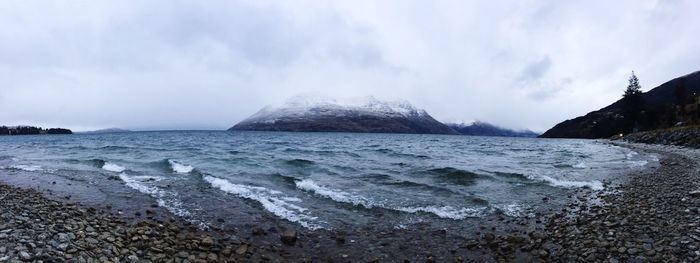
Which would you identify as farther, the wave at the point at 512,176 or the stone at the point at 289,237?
the wave at the point at 512,176

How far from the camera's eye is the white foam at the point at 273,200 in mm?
15586

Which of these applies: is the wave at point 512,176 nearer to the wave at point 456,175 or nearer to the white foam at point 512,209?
the wave at point 456,175

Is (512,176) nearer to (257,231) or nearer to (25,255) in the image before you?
(257,231)

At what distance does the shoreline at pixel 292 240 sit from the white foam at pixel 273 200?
0.89 m

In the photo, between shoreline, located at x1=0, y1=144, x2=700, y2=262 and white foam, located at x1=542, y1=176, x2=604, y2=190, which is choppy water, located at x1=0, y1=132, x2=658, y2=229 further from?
shoreline, located at x1=0, y1=144, x2=700, y2=262

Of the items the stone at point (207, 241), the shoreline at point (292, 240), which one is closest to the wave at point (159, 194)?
the shoreline at point (292, 240)

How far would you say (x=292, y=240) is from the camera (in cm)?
1276

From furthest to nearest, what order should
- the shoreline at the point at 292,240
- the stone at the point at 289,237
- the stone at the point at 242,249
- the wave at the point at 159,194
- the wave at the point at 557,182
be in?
1. the wave at the point at 557,182
2. the wave at the point at 159,194
3. the stone at the point at 289,237
4. the stone at the point at 242,249
5. the shoreline at the point at 292,240

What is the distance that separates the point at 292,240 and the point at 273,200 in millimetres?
6435

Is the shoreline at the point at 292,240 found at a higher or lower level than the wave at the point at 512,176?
lower

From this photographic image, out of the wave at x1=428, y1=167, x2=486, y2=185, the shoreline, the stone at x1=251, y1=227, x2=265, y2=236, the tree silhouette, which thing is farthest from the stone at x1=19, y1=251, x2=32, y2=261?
the tree silhouette

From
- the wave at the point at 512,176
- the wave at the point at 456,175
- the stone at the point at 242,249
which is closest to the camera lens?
the stone at the point at 242,249

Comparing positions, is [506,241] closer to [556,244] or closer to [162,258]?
[556,244]

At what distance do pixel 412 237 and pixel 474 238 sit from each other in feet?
6.81
